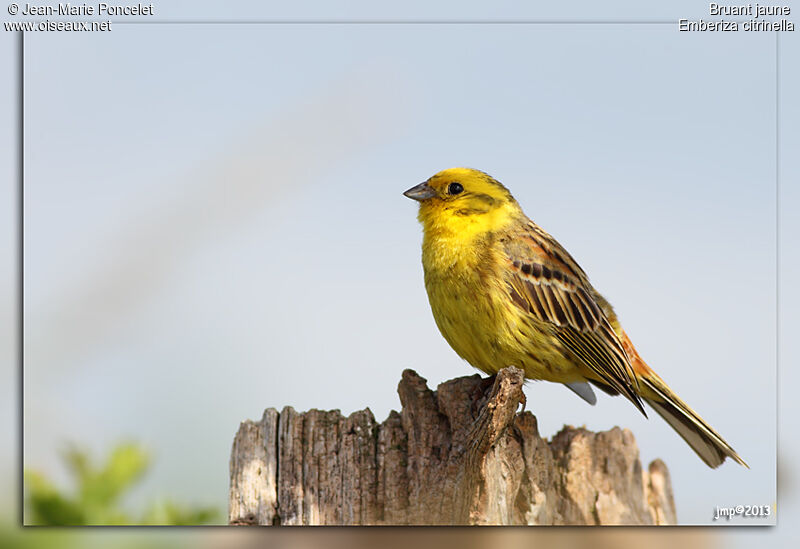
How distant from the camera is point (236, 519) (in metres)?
4.15

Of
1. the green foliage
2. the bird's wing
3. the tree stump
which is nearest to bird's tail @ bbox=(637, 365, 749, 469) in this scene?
the bird's wing

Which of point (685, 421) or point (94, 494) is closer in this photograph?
point (94, 494)

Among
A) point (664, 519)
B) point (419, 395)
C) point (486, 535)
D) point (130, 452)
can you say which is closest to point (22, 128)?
point (130, 452)

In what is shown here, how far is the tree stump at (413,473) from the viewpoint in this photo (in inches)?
161

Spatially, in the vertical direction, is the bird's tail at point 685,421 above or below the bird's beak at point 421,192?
below

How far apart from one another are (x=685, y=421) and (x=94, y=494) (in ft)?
10.7

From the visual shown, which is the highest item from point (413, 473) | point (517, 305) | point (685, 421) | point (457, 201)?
point (457, 201)

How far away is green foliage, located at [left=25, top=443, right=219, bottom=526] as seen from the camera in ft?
11.2

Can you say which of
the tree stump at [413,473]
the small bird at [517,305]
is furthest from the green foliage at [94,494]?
the small bird at [517,305]

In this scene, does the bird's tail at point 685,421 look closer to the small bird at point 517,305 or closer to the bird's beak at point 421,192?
the small bird at point 517,305

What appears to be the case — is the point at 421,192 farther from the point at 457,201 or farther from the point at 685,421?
the point at 685,421

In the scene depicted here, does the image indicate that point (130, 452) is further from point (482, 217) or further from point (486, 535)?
point (482, 217)

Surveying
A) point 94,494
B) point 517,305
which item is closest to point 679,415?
point 517,305

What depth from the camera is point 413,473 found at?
13.6 feet
